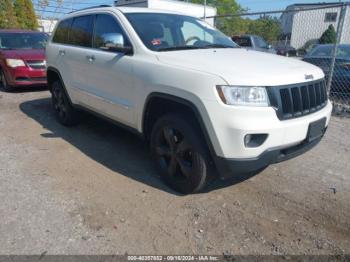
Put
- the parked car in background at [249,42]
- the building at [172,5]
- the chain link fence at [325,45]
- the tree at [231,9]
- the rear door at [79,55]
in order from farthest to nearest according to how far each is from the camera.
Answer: the tree at [231,9] < the building at [172,5] < the parked car in background at [249,42] < the chain link fence at [325,45] < the rear door at [79,55]

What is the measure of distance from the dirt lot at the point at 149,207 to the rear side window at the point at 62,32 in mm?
1870

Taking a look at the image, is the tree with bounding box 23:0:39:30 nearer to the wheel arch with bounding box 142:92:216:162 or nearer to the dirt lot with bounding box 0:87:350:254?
the dirt lot with bounding box 0:87:350:254

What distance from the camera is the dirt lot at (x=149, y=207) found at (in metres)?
2.73

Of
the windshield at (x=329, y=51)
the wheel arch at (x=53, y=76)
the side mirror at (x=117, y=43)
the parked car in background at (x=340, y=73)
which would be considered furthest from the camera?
the windshield at (x=329, y=51)

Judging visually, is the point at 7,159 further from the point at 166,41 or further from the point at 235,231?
the point at 235,231

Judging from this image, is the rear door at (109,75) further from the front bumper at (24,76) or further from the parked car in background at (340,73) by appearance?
the parked car in background at (340,73)

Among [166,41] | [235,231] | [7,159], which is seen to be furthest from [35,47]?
[235,231]

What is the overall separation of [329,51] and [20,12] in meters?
22.7

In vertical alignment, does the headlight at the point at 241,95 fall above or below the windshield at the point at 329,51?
above

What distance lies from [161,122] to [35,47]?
7517 mm

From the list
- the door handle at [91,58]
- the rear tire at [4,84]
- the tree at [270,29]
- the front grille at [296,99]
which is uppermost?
the door handle at [91,58]

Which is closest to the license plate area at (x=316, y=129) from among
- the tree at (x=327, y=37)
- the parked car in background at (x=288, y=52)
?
the parked car in background at (x=288, y=52)

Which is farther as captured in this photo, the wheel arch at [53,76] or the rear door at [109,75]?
the wheel arch at [53,76]

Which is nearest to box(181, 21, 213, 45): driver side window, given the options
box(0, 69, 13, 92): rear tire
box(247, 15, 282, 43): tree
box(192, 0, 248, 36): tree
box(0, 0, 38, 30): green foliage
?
box(0, 69, 13, 92): rear tire
